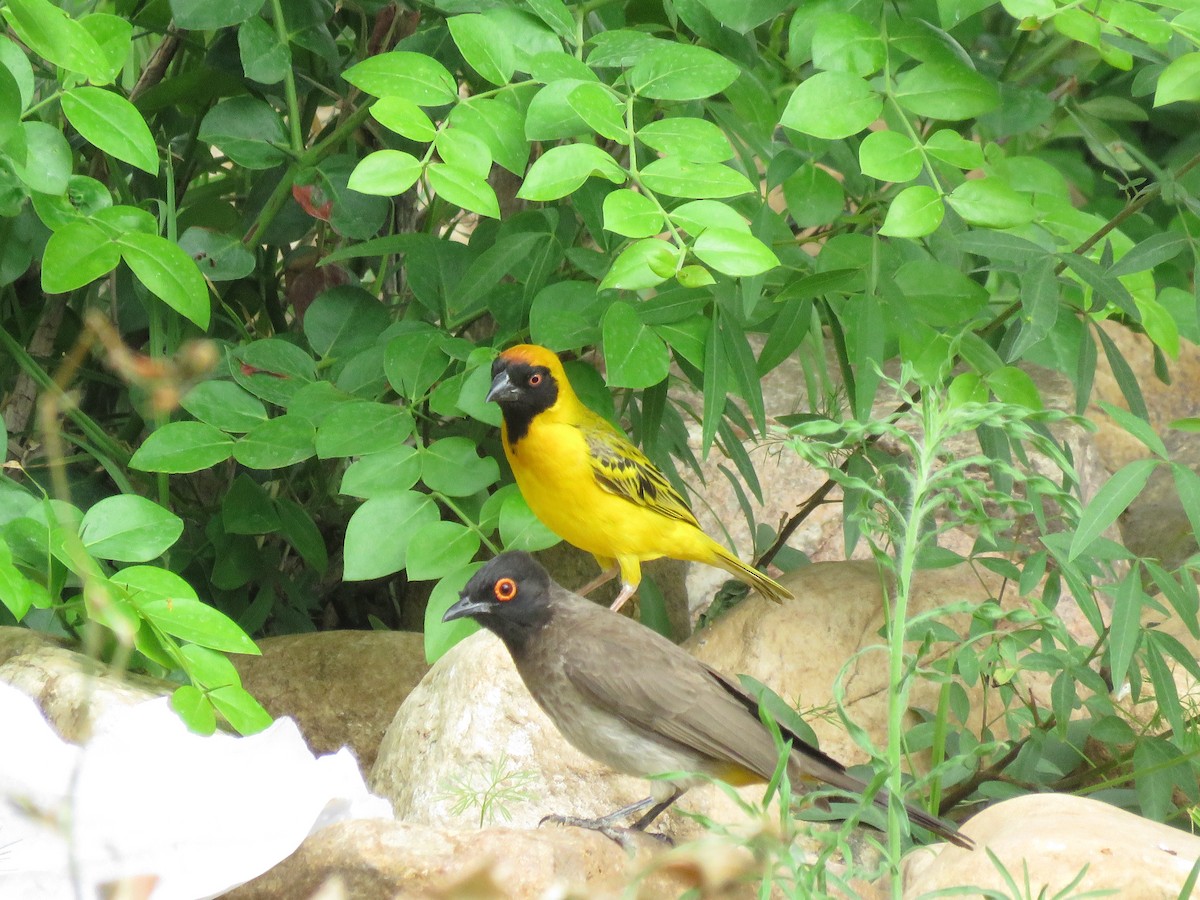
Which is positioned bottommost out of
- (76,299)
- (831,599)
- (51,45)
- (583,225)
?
(831,599)

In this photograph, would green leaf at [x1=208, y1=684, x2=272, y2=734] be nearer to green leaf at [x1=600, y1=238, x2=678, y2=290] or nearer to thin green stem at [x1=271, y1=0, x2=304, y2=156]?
green leaf at [x1=600, y1=238, x2=678, y2=290]

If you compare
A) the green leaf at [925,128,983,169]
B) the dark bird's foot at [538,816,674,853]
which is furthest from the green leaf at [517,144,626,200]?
the dark bird's foot at [538,816,674,853]

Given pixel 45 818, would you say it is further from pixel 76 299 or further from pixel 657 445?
pixel 76 299

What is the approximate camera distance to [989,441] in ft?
10.1

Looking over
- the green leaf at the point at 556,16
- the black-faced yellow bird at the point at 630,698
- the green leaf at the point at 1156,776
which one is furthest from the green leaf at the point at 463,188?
the green leaf at the point at 1156,776

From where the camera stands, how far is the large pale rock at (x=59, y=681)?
2322 mm

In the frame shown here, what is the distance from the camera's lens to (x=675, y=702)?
100 inches

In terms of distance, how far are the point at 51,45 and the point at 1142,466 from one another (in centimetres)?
199

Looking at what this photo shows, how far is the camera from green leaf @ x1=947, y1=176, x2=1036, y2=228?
2.38 meters

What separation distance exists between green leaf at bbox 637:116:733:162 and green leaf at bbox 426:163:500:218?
12.3 inches

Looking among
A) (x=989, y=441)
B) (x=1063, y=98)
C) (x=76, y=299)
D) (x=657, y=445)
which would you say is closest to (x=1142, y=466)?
(x=989, y=441)

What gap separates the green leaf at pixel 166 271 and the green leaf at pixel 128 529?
1.26ft

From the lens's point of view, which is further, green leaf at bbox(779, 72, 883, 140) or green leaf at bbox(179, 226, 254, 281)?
green leaf at bbox(179, 226, 254, 281)

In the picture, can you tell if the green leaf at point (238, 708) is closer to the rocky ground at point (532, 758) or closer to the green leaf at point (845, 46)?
the rocky ground at point (532, 758)
